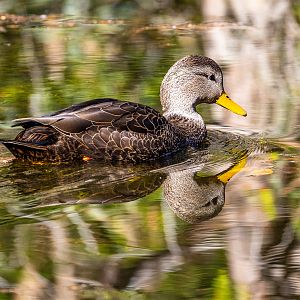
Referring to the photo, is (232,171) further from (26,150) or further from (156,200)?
(26,150)

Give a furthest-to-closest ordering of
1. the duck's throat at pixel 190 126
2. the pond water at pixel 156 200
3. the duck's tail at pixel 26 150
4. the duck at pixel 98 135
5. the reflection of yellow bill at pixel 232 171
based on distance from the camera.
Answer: the duck's throat at pixel 190 126, the duck at pixel 98 135, the duck's tail at pixel 26 150, the reflection of yellow bill at pixel 232 171, the pond water at pixel 156 200

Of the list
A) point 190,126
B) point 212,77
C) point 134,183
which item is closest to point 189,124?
point 190,126

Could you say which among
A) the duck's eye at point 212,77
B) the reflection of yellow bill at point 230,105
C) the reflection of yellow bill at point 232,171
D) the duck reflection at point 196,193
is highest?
the duck's eye at point 212,77

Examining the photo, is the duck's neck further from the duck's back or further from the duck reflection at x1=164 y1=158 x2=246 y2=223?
the duck reflection at x1=164 y1=158 x2=246 y2=223

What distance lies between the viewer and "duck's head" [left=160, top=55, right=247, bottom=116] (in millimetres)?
10438

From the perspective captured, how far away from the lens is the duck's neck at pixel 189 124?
998 cm

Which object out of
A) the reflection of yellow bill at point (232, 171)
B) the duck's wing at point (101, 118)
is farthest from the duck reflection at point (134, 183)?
the duck's wing at point (101, 118)

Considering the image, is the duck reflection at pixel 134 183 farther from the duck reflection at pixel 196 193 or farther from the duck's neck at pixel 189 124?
the duck's neck at pixel 189 124

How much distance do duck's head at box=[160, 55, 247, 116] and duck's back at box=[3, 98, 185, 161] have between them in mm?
1004

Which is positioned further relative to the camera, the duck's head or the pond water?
the duck's head

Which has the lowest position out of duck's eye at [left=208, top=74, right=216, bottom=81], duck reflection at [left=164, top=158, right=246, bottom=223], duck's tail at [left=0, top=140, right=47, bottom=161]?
duck reflection at [left=164, top=158, right=246, bottom=223]

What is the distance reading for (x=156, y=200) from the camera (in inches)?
319

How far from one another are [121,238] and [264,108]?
14.3ft

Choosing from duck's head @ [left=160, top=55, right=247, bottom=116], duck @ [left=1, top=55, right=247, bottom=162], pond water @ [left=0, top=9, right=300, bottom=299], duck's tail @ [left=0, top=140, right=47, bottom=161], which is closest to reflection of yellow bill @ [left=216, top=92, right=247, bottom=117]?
duck's head @ [left=160, top=55, right=247, bottom=116]
